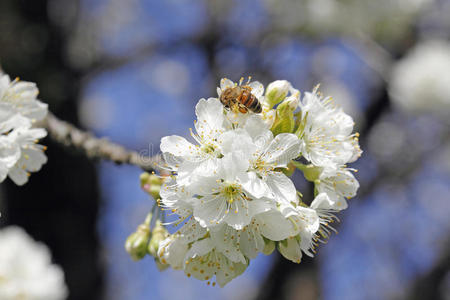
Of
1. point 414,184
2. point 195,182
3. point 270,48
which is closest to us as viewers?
point 195,182

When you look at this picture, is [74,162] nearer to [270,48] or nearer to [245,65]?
[245,65]

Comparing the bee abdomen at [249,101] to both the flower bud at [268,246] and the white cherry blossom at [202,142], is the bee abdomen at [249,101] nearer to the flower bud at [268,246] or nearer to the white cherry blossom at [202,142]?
the white cherry blossom at [202,142]

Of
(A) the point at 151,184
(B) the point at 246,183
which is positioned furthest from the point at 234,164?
(A) the point at 151,184

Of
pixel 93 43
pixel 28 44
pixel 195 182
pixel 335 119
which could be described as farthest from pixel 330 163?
pixel 93 43

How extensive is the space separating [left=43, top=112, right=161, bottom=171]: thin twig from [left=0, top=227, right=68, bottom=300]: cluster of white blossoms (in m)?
1.11

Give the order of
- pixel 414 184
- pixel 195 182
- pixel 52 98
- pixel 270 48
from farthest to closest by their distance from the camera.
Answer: pixel 414 184, pixel 270 48, pixel 52 98, pixel 195 182

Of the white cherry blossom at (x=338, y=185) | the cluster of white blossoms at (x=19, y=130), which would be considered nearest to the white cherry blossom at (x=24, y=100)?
the cluster of white blossoms at (x=19, y=130)

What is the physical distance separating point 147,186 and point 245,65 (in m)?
4.23

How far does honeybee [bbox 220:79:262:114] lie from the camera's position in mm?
1478

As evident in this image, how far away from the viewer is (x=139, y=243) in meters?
1.85

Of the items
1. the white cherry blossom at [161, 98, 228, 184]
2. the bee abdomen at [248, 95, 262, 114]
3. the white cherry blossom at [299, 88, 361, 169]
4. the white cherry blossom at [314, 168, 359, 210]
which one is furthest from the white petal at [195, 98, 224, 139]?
the white cherry blossom at [314, 168, 359, 210]

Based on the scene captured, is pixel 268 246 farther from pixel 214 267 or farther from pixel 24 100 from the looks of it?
pixel 24 100

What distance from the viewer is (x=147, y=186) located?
1.75 meters

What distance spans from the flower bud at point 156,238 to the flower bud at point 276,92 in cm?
69
